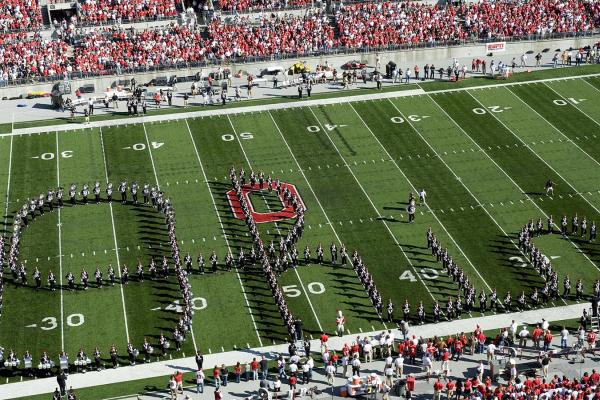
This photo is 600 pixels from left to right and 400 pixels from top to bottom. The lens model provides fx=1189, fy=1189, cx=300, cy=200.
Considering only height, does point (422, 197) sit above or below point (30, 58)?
below

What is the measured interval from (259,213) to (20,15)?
105 ft

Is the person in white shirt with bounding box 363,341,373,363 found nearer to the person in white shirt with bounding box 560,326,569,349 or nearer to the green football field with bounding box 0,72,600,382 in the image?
the green football field with bounding box 0,72,600,382

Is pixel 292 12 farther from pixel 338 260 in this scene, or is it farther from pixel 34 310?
pixel 34 310

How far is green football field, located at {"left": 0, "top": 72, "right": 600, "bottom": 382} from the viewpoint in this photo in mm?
53094

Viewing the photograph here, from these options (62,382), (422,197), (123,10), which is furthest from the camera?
(123,10)

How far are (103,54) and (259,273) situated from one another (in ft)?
A: 97.3

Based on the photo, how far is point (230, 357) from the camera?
50000 millimetres

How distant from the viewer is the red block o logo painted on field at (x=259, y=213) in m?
60.8

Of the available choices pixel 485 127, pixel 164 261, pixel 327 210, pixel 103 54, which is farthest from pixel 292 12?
pixel 164 261

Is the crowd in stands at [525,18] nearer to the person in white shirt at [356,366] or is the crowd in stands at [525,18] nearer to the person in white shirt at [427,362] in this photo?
the person in white shirt at [427,362]

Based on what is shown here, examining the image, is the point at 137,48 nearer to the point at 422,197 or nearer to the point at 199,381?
the point at 422,197

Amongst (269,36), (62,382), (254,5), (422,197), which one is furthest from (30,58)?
(62,382)

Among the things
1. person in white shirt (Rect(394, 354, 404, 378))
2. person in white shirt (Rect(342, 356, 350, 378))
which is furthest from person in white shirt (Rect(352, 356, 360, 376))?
person in white shirt (Rect(394, 354, 404, 378))

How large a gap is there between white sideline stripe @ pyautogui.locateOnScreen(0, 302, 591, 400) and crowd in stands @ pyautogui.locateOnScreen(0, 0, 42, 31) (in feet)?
134
